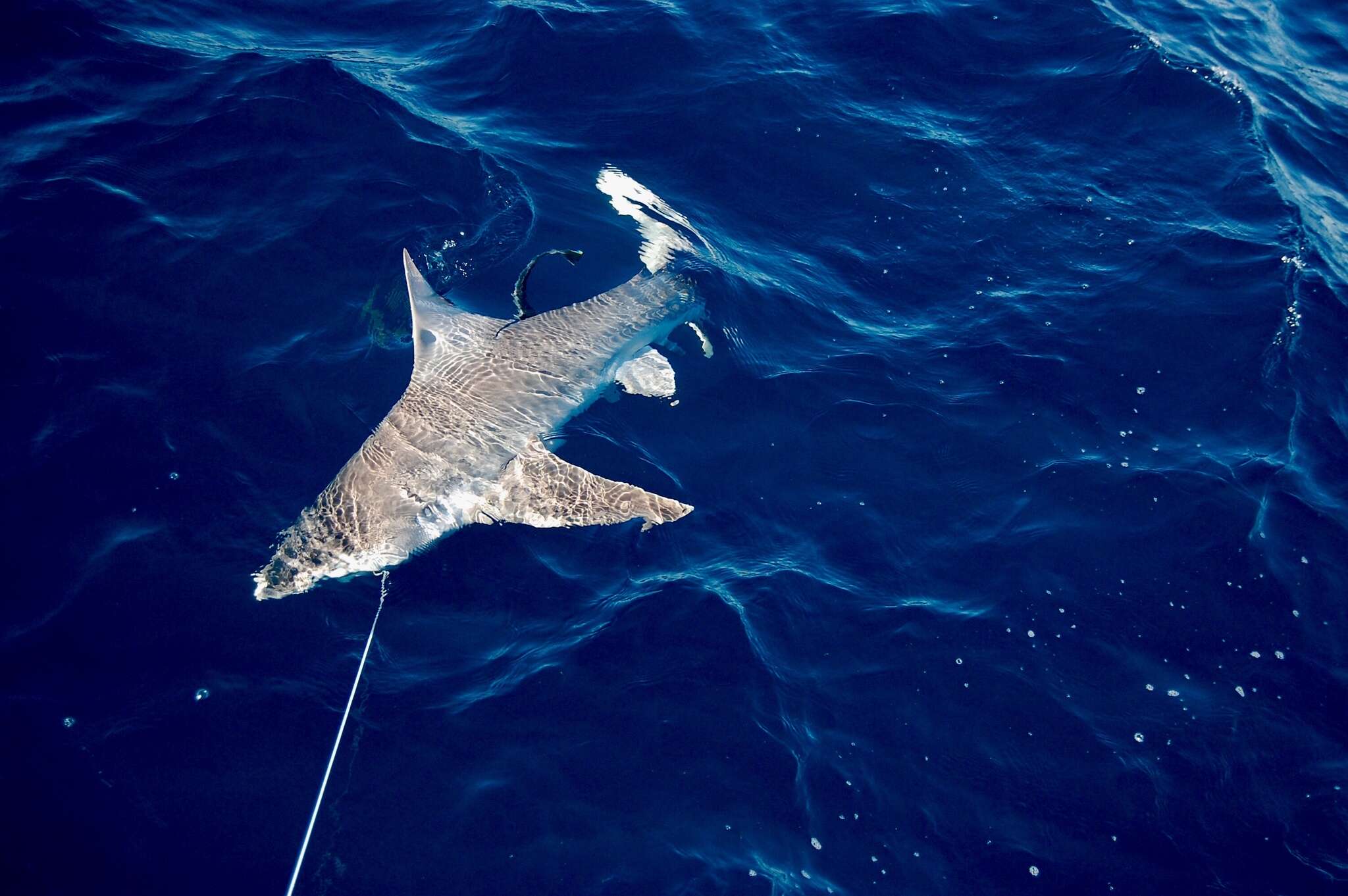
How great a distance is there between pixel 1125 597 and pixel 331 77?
12758 millimetres

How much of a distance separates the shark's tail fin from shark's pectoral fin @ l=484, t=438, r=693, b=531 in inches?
132

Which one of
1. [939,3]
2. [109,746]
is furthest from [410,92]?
[109,746]

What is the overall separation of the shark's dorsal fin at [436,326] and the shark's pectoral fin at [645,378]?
5.20 feet

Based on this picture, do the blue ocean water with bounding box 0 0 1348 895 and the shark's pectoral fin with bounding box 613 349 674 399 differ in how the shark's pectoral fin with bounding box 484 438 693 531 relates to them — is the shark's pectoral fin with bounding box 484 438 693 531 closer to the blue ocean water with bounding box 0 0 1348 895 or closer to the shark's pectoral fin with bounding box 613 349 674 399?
the blue ocean water with bounding box 0 0 1348 895

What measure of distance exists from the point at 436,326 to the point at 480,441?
1772 mm

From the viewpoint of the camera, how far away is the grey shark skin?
28.5 feet

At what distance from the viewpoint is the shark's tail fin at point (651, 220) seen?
11984mm

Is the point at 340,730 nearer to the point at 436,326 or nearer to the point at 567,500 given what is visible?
the point at 567,500

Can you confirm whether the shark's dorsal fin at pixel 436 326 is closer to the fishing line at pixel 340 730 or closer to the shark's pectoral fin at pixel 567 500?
the shark's pectoral fin at pixel 567 500

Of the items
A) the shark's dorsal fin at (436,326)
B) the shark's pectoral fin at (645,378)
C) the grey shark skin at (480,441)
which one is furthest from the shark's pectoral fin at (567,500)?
the shark's dorsal fin at (436,326)

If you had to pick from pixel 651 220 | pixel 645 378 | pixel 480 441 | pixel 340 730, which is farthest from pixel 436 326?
pixel 340 730

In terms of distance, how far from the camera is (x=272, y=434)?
9.42 metres

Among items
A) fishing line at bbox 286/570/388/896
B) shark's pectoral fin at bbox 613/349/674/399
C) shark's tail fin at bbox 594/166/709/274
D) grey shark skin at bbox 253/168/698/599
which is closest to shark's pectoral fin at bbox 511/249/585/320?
grey shark skin at bbox 253/168/698/599

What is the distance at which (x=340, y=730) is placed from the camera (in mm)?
7398
